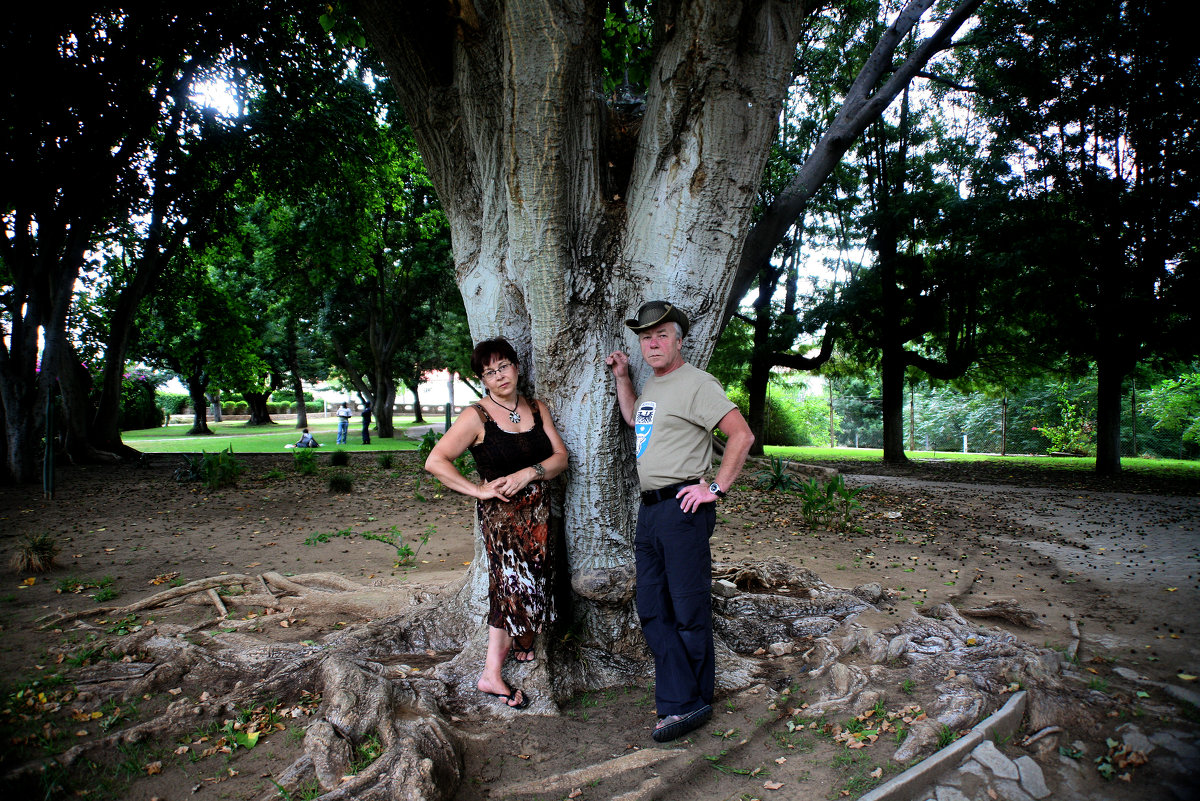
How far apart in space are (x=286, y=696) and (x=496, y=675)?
1.13 m

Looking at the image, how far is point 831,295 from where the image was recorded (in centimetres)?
1659

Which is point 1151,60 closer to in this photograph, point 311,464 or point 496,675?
point 496,675

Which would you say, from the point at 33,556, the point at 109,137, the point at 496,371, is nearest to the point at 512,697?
the point at 496,371

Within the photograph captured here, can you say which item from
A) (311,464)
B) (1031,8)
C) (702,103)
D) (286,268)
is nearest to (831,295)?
(1031,8)

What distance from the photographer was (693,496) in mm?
3021

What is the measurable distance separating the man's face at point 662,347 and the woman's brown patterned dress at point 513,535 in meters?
0.76

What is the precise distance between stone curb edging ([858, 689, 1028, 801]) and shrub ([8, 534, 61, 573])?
697 cm

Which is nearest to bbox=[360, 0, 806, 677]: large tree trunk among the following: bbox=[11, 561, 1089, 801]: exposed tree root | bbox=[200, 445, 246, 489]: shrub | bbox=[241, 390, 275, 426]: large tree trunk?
bbox=[11, 561, 1089, 801]: exposed tree root

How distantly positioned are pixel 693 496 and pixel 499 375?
3.94 ft

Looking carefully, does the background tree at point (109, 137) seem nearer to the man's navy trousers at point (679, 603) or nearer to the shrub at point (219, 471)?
the shrub at point (219, 471)

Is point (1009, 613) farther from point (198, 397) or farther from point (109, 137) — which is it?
point (198, 397)

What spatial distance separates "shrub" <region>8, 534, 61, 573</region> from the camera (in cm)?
568

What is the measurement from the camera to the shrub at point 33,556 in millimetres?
5676

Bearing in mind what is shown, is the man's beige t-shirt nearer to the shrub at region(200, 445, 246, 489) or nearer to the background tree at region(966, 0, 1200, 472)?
the shrub at region(200, 445, 246, 489)
